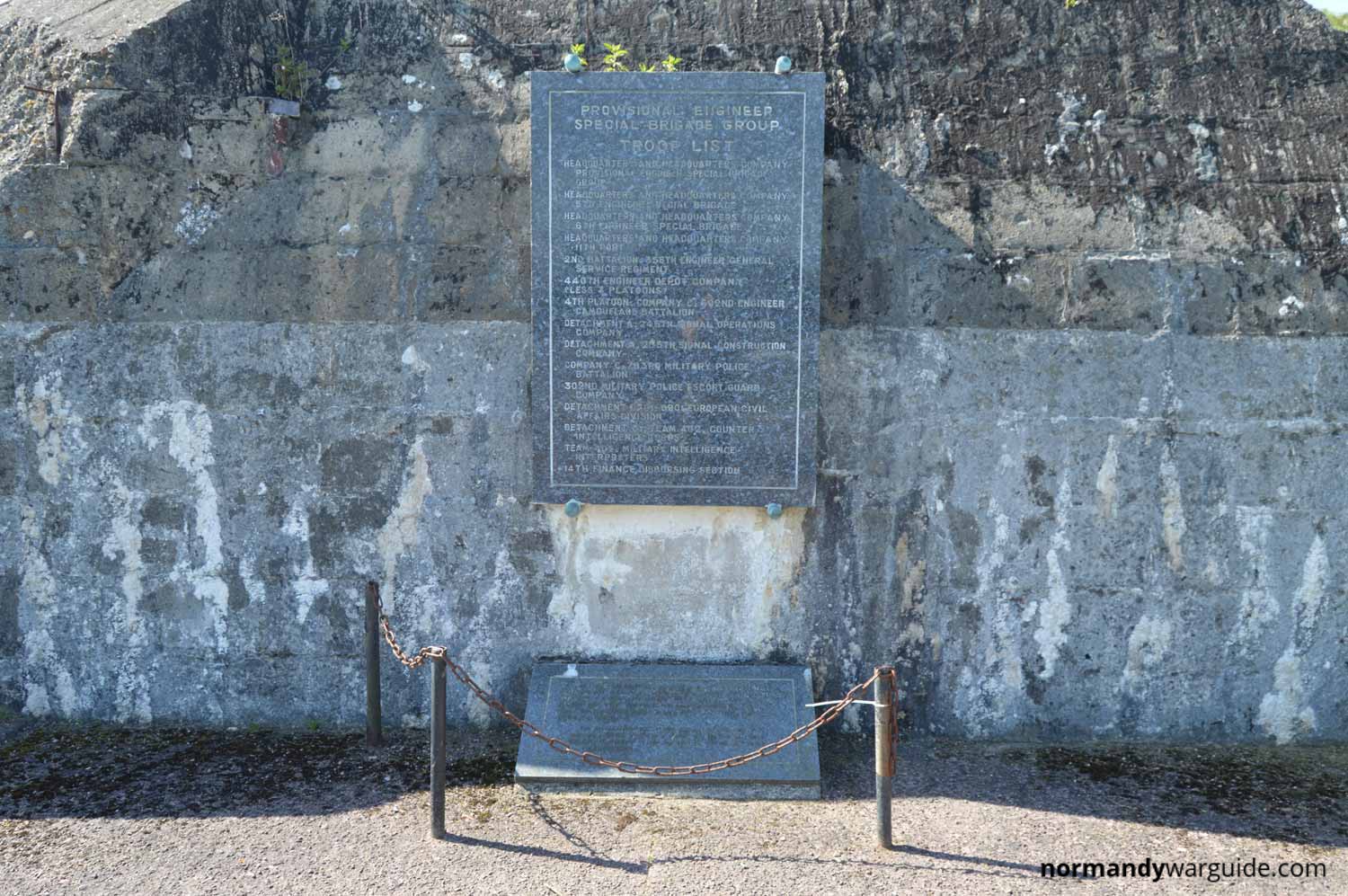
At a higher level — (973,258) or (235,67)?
(235,67)

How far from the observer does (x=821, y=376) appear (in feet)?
14.9

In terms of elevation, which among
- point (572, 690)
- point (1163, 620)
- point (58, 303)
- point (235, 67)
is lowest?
point (572, 690)

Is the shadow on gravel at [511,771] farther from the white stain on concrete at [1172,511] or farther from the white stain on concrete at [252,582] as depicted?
the white stain on concrete at [1172,511]

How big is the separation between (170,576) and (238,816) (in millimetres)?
1275

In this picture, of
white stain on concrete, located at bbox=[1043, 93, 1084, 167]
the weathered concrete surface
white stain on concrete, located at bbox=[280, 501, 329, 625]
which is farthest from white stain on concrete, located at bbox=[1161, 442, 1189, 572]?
white stain on concrete, located at bbox=[280, 501, 329, 625]

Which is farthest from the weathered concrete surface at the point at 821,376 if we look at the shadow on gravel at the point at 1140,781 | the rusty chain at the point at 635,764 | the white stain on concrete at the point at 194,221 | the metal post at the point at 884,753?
the metal post at the point at 884,753

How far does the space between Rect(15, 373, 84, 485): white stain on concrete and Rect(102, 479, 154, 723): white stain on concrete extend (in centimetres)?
28

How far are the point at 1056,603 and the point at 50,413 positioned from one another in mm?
4572

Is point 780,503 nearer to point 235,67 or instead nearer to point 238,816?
point 238,816

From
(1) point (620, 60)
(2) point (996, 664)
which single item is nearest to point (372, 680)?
(2) point (996, 664)

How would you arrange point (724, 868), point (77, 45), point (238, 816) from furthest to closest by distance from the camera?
point (77, 45) < point (238, 816) < point (724, 868)

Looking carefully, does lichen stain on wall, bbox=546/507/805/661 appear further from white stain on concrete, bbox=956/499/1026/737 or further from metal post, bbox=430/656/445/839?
metal post, bbox=430/656/445/839

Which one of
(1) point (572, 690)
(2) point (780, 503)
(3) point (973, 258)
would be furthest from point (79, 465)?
(3) point (973, 258)

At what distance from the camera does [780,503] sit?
14.8ft
